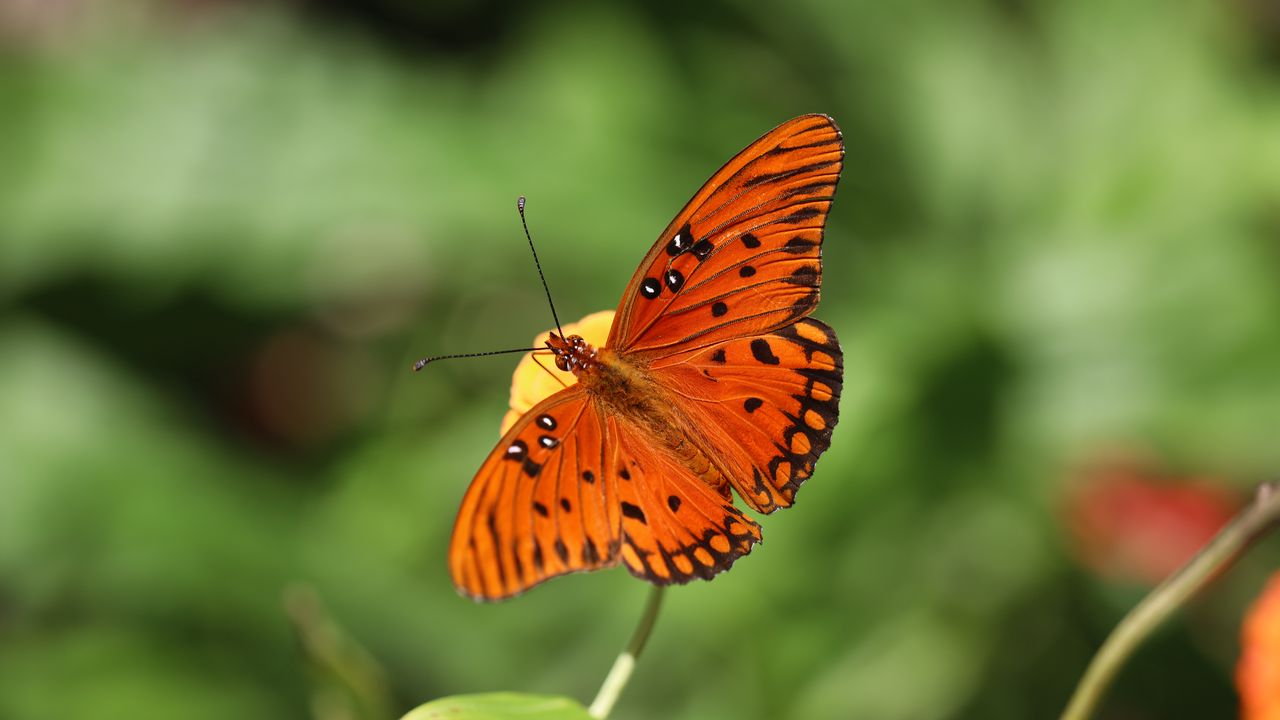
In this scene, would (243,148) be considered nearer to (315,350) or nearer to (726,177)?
(315,350)

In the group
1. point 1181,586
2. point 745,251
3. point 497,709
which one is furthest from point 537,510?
point 1181,586

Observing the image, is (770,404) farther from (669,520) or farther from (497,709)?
(497,709)

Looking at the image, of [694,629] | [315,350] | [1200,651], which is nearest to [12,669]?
[315,350]

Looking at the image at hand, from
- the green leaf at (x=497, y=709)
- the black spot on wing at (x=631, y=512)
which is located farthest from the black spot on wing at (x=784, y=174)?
the green leaf at (x=497, y=709)

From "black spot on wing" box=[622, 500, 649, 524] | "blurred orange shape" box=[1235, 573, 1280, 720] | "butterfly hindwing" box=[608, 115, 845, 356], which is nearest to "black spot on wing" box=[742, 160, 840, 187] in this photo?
"butterfly hindwing" box=[608, 115, 845, 356]

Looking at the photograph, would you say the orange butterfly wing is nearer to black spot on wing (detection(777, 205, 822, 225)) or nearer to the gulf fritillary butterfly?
the gulf fritillary butterfly

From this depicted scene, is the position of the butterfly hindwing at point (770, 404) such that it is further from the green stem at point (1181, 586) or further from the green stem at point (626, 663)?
the green stem at point (1181, 586)
